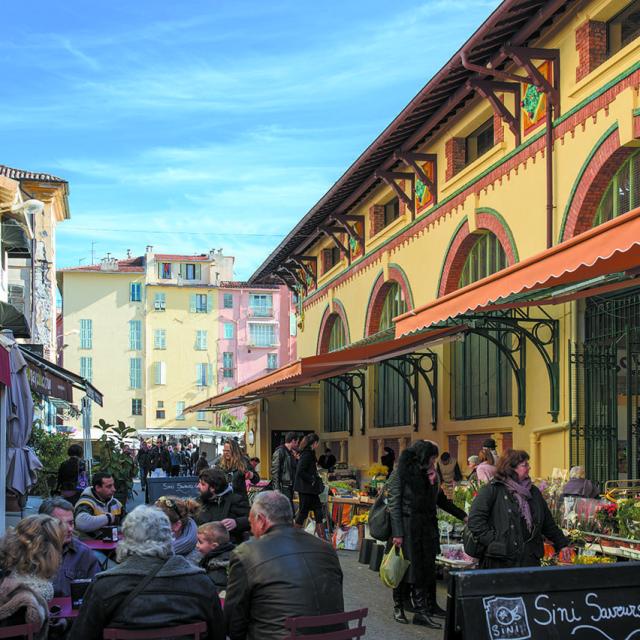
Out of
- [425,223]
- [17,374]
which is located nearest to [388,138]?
[425,223]

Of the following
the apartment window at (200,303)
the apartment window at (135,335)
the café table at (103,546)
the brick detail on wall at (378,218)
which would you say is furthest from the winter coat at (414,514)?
the apartment window at (200,303)

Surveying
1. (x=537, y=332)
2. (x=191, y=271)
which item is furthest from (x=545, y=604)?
(x=191, y=271)

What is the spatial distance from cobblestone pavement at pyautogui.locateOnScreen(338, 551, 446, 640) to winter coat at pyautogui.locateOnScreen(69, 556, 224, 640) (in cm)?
437

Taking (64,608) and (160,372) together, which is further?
(160,372)

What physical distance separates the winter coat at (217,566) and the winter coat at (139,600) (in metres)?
2.17

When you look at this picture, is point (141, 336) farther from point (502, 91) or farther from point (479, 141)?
point (502, 91)

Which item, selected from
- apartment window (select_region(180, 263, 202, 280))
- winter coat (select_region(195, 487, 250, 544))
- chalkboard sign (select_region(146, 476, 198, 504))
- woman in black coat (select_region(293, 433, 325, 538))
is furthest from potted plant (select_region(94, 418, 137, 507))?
apartment window (select_region(180, 263, 202, 280))

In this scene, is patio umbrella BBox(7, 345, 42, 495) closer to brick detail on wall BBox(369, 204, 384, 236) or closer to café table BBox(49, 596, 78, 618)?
café table BBox(49, 596, 78, 618)

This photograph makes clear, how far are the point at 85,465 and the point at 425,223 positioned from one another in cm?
822

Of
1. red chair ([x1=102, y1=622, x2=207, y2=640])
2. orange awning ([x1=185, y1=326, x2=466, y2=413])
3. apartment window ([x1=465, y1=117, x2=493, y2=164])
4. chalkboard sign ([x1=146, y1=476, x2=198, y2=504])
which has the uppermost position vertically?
apartment window ([x1=465, y1=117, x2=493, y2=164])

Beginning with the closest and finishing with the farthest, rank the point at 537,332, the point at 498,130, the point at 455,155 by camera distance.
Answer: the point at 537,332
the point at 498,130
the point at 455,155

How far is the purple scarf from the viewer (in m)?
7.48

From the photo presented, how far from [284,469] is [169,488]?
167cm

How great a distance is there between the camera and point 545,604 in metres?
4.68
